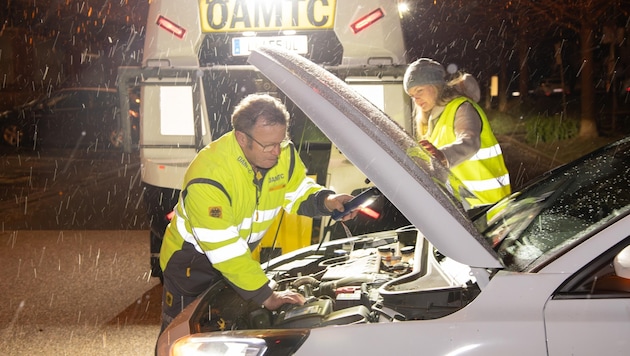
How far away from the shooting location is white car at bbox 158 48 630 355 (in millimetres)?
2428

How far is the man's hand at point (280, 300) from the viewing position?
309 cm

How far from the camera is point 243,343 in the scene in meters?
2.71

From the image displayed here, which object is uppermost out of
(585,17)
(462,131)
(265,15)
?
(585,17)

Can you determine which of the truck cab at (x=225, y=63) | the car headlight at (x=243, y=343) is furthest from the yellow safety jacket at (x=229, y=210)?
the truck cab at (x=225, y=63)

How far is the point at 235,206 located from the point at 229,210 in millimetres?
138

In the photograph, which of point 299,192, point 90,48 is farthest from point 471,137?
point 90,48

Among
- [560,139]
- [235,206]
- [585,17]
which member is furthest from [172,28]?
[560,139]

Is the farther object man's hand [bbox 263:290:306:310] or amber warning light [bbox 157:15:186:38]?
amber warning light [bbox 157:15:186:38]

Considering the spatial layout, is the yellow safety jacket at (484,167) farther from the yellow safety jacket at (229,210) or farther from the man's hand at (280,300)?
the man's hand at (280,300)

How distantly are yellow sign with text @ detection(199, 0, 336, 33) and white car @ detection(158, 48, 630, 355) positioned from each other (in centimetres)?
336

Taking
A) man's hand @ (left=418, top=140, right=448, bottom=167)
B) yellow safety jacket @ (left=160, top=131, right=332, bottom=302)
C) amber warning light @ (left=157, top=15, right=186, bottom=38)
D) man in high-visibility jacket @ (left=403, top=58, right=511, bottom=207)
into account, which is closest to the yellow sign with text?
amber warning light @ (left=157, top=15, right=186, bottom=38)

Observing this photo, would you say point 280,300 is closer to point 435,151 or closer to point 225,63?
point 435,151

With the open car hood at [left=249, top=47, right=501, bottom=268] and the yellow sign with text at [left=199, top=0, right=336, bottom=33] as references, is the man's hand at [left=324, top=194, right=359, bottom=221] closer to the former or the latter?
the open car hood at [left=249, top=47, right=501, bottom=268]

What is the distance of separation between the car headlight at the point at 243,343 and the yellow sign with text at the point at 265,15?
387cm
